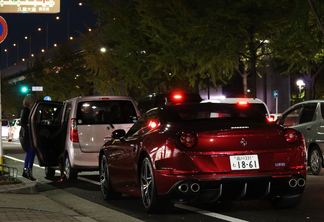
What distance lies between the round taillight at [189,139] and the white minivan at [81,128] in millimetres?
5357

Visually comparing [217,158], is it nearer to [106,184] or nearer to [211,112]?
[211,112]

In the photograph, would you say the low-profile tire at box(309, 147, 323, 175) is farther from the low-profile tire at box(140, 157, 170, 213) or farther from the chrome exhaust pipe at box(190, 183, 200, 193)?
the chrome exhaust pipe at box(190, 183, 200, 193)

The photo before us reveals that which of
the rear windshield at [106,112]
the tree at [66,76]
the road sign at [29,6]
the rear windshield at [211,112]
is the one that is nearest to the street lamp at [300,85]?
the tree at [66,76]

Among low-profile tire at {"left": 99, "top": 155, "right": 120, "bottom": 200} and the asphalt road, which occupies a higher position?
low-profile tire at {"left": 99, "top": 155, "right": 120, "bottom": 200}

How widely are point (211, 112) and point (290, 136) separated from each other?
1.15 meters

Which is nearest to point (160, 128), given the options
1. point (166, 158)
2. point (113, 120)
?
point (166, 158)

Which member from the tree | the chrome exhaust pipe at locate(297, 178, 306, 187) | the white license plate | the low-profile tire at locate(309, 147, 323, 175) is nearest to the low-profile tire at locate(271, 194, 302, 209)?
the chrome exhaust pipe at locate(297, 178, 306, 187)

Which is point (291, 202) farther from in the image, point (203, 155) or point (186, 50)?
point (186, 50)

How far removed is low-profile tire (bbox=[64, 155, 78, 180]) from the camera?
1390 centimetres

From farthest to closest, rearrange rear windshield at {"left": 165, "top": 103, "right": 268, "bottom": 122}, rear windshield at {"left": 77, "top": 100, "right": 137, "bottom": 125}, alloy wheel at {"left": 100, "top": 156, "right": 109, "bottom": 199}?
rear windshield at {"left": 77, "top": 100, "right": 137, "bottom": 125} → alloy wheel at {"left": 100, "top": 156, "right": 109, "bottom": 199} → rear windshield at {"left": 165, "top": 103, "right": 268, "bottom": 122}

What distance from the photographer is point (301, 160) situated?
8711 millimetres

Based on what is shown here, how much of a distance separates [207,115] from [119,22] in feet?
87.9

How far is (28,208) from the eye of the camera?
9234 millimetres

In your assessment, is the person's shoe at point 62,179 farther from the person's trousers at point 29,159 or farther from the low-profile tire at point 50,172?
the person's trousers at point 29,159
